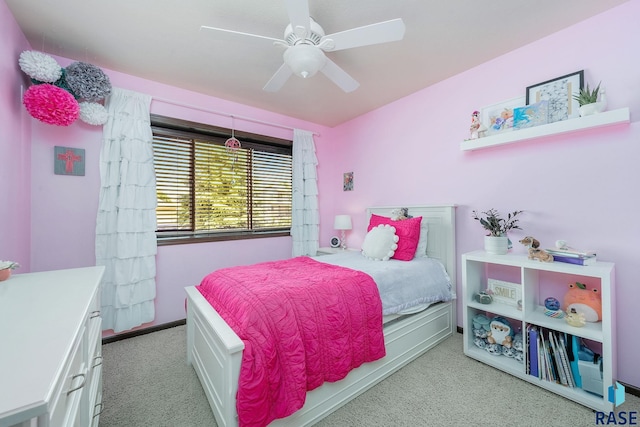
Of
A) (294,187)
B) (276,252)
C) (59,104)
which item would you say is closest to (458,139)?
(294,187)

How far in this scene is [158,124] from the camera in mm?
2703

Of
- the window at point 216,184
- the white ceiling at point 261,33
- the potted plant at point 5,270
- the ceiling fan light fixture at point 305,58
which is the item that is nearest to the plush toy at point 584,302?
the white ceiling at point 261,33

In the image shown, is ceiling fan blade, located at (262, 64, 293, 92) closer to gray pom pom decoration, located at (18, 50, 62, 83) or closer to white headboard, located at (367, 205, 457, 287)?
gray pom pom decoration, located at (18, 50, 62, 83)

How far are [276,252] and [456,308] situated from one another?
2.19m

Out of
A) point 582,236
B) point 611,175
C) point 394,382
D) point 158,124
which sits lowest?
point 394,382

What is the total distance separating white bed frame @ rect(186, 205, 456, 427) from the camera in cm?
128

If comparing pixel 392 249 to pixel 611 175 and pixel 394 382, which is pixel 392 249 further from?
pixel 611 175

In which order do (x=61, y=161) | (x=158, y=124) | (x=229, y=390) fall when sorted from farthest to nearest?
1. (x=158, y=124)
2. (x=61, y=161)
3. (x=229, y=390)

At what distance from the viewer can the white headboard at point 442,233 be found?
2.54 metres

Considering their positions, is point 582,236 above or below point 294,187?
below

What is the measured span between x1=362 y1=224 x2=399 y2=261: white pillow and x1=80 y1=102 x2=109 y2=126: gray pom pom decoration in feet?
8.76

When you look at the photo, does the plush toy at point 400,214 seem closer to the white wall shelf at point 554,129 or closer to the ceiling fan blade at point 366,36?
the white wall shelf at point 554,129

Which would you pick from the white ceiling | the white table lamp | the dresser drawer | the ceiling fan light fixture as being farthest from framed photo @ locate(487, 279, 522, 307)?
the dresser drawer

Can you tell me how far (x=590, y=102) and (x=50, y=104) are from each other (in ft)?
12.4
